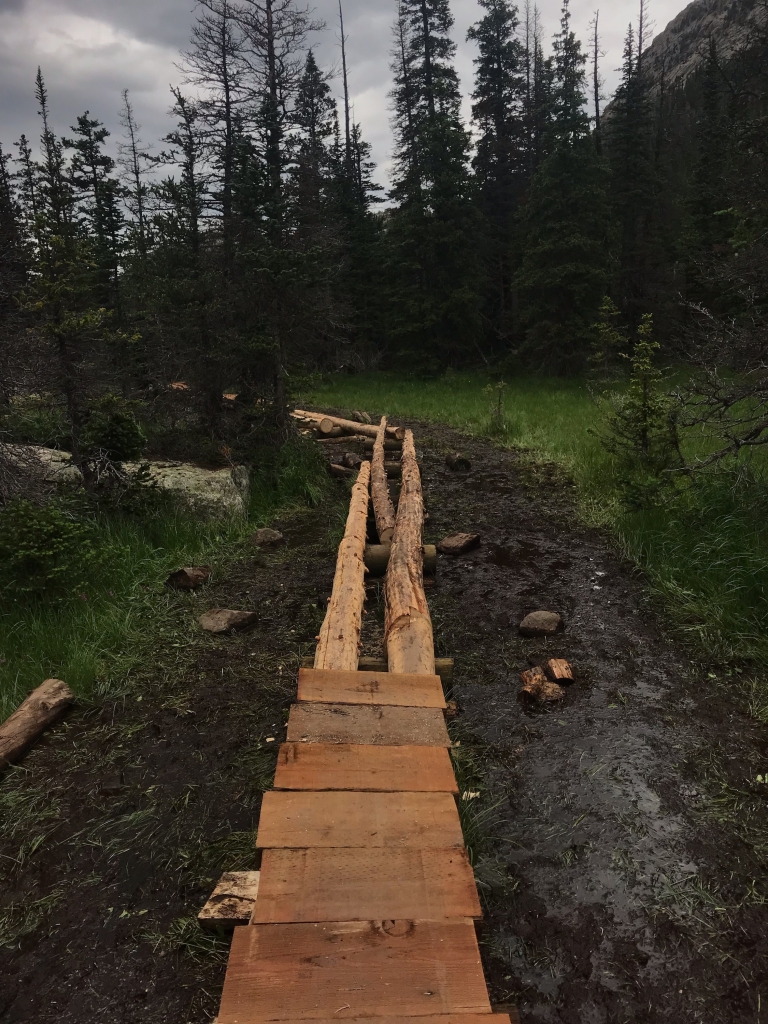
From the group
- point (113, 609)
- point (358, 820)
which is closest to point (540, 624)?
point (358, 820)

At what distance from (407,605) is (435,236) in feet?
79.2

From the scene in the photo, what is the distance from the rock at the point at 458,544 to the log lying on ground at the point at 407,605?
0.53 m

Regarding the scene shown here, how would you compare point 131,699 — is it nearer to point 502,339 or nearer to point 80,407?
point 80,407

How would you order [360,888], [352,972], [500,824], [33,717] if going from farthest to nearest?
[33,717] < [500,824] < [360,888] < [352,972]

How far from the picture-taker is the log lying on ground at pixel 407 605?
4.11m

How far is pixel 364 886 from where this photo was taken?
2260 mm

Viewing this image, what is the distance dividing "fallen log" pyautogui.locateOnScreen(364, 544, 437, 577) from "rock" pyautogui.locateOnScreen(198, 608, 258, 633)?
1.50 metres

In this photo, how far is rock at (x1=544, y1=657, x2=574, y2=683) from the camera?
4.62 metres

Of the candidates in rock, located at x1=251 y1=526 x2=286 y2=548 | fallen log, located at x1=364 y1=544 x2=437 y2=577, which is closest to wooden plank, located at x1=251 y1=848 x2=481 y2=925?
fallen log, located at x1=364 y1=544 x2=437 y2=577

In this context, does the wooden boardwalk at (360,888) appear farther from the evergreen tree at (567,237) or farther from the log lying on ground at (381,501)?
the evergreen tree at (567,237)

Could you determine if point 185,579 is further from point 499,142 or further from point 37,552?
point 499,142

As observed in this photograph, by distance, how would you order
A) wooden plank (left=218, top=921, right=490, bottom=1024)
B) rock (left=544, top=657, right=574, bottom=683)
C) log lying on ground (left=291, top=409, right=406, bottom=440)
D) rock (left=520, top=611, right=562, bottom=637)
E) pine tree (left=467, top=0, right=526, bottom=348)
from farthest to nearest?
pine tree (left=467, top=0, right=526, bottom=348) → log lying on ground (left=291, top=409, right=406, bottom=440) → rock (left=520, top=611, right=562, bottom=637) → rock (left=544, top=657, right=574, bottom=683) → wooden plank (left=218, top=921, right=490, bottom=1024)

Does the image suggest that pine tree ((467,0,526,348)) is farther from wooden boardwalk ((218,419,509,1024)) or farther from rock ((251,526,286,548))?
wooden boardwalk ((218,419,509,1024))

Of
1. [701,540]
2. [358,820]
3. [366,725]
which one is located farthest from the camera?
[701,540]
